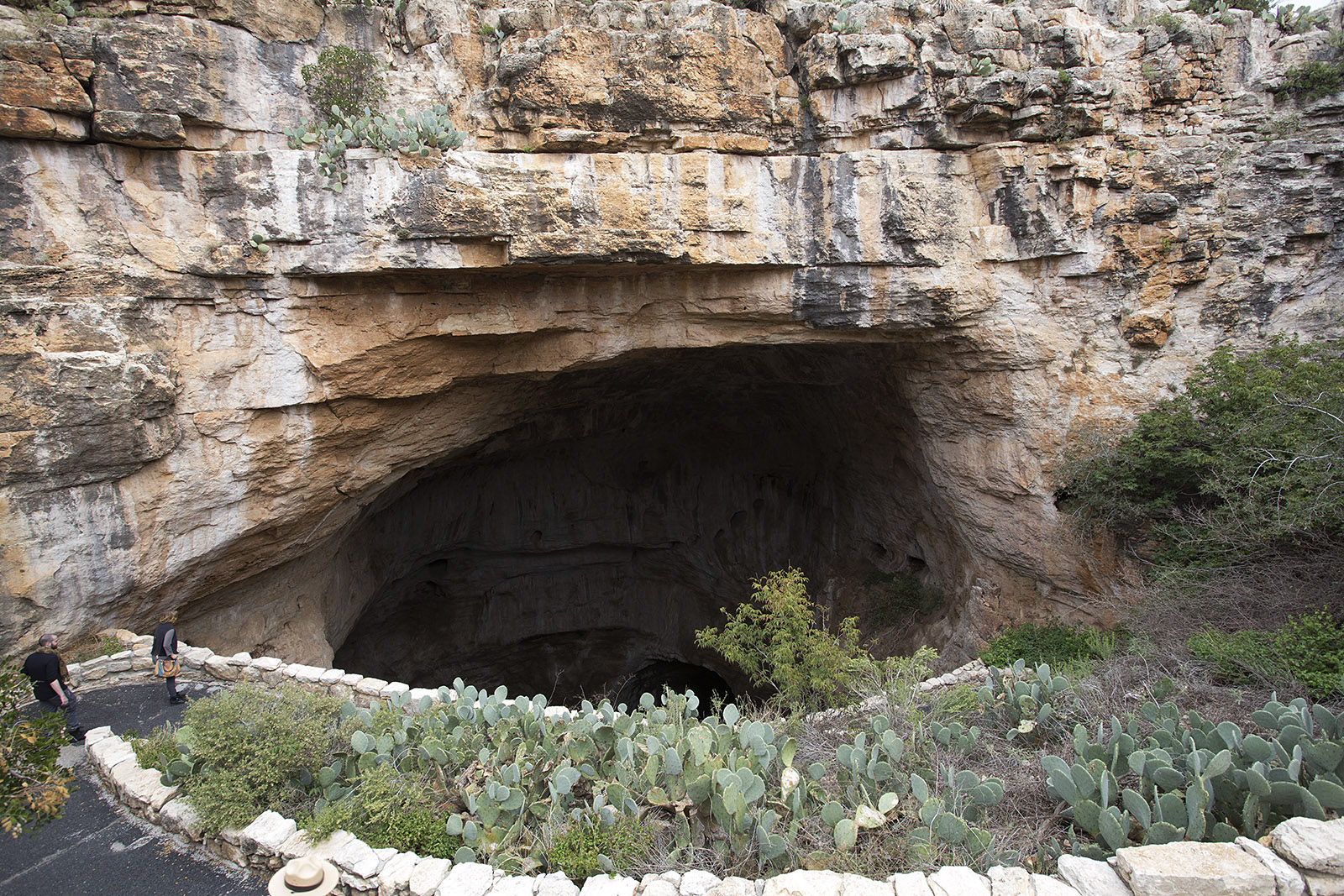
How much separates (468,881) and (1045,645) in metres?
7.65

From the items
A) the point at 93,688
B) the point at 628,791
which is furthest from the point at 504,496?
the point at 628,791

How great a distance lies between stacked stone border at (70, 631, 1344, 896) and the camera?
11.5 feet

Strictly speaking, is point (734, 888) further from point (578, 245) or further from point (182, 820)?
point (578, 245)

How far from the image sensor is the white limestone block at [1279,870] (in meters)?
3.46

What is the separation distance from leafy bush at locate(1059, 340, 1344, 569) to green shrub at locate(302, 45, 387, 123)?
31.6 feet

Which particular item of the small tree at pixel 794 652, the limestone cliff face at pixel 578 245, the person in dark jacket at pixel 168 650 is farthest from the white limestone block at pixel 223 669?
the small tree at pixel 794 652

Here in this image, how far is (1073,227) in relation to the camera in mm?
8234

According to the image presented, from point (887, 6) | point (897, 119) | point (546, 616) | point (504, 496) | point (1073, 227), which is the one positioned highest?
point (887, 6)

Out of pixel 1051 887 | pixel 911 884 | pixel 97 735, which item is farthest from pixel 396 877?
pixel 1051 887

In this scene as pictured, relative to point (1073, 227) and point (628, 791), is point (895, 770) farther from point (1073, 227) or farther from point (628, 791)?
point (1073, 227)

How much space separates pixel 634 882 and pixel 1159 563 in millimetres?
7354

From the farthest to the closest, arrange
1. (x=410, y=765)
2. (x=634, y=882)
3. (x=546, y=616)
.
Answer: (x=546, y=616) < (x=410, y=765) < (x=634, y=882)

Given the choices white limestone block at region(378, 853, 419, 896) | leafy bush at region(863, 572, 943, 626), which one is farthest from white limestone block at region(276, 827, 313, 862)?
leafy bush at region(863, 572, 943, 626)

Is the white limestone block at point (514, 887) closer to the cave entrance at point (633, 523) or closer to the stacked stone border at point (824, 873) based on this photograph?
the stacked stone border at point (824, 873)
